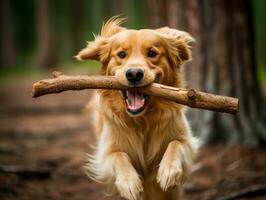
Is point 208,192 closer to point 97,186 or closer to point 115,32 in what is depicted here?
point 97,186

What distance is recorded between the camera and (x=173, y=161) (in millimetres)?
4738

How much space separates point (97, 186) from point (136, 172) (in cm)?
204

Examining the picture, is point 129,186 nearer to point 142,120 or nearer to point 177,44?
point 142,120

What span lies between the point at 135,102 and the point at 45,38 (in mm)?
24202

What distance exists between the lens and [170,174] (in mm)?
4605

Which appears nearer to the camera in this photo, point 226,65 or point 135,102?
point 135,102

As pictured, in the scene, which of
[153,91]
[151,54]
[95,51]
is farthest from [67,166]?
[153,91]

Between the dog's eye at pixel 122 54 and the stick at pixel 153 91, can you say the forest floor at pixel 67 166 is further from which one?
the dog's eye at pixel 122 54

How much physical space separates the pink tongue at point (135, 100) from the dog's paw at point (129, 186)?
0.62m

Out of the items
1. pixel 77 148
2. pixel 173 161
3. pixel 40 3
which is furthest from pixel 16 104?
pixel 40 3

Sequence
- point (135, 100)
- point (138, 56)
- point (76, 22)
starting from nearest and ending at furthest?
point (135, 100) < point (138, 56) < point (76, 22)

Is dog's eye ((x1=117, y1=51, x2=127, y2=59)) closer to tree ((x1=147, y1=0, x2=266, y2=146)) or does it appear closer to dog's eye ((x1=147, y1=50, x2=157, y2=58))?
dog's eye ((x1=147, y1=50, x2=157, y2=58))

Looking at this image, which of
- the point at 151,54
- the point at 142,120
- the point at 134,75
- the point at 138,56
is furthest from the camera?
the point at 142,120

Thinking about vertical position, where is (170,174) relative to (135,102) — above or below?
below
